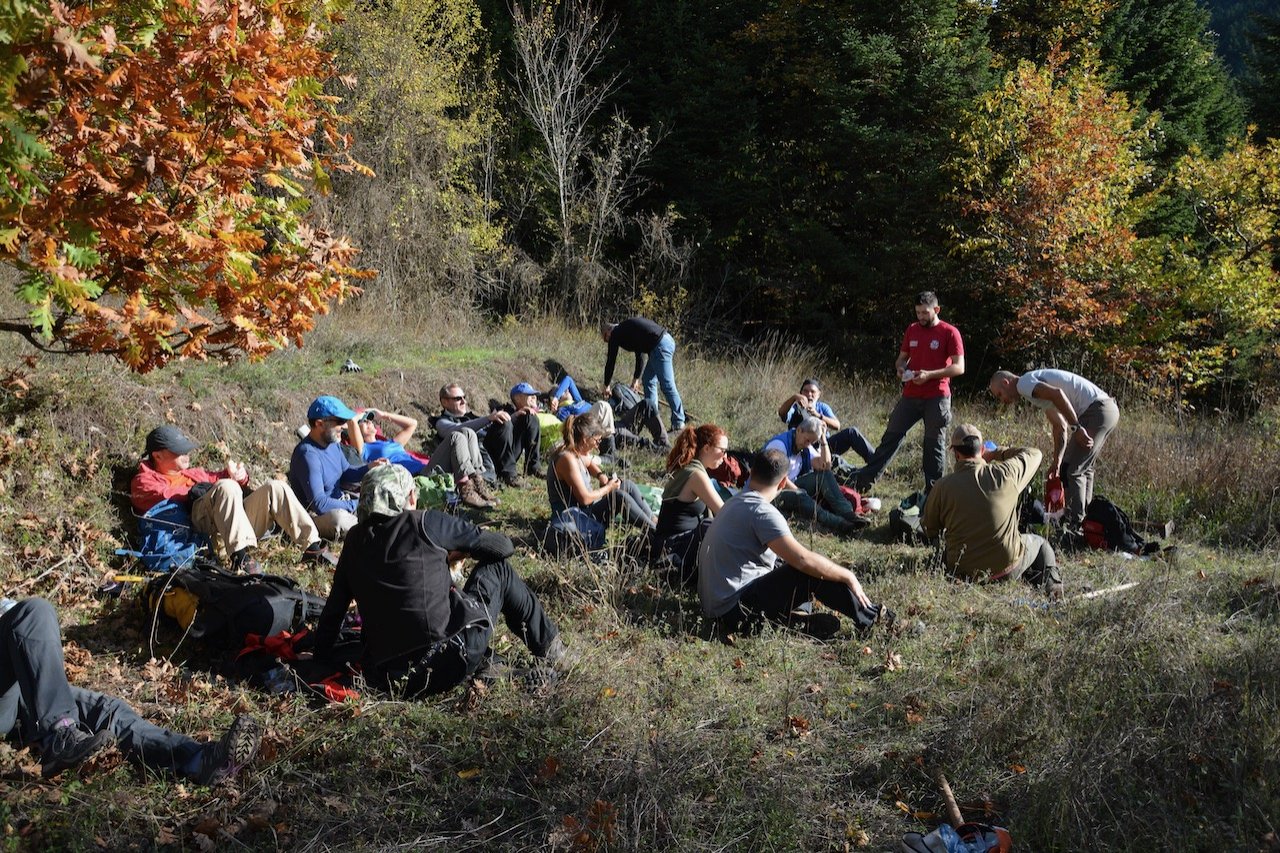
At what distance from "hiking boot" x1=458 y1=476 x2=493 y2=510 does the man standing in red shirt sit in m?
3.81

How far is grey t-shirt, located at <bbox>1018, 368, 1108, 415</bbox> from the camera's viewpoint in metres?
8.09

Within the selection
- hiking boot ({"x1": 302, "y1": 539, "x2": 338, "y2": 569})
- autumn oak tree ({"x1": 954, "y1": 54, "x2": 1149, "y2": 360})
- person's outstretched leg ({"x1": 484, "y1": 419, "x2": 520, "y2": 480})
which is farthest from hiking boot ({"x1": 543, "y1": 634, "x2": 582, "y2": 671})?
autumn oak tree ({"x1": 954, "y1": 54, "x2": 1149, "y2": 360})

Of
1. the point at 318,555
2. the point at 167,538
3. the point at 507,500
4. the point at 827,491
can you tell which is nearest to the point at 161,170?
the point at 167,538

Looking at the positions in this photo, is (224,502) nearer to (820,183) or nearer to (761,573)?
(761,573)

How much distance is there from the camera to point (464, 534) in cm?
464

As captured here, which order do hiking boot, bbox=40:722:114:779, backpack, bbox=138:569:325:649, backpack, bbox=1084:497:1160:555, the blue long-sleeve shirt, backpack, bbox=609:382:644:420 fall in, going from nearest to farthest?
hiking boot, bbox=40:722:114:779 < backpack, bbox=138:569:325:649 < the blue long-sleeve shirt < backpack, bbox=1084:497:1160:555 < backpack, bbox=609:382:644:420

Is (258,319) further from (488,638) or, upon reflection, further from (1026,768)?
(1026,768)

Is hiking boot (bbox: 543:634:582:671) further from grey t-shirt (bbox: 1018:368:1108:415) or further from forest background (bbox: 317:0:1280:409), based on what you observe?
forest background (bbox: 317:0:1280:409)

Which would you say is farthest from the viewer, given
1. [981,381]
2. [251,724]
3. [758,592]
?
[981,381]

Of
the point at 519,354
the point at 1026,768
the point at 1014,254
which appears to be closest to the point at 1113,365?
the point at 1014,254

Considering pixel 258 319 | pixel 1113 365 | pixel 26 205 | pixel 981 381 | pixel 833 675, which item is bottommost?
pixel 981 381

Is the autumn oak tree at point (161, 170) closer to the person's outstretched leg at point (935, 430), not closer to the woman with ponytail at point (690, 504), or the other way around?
the woman with ponytail at point (690, 504)

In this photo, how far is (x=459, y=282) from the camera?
16906mm

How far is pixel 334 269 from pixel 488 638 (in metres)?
1.92
